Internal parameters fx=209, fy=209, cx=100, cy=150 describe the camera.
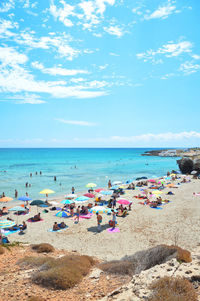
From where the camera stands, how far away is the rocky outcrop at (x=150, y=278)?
196 inches

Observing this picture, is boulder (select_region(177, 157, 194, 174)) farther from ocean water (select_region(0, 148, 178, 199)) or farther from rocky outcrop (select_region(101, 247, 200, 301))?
rocky outcrop (select_region(101, 247, 200, 301))

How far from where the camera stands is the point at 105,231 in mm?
14578

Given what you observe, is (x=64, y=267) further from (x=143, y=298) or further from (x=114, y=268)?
(x=143, y=298)

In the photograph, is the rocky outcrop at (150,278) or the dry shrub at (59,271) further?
the dry shrub at (59,271)

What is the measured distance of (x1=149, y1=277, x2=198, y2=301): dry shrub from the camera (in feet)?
14.8

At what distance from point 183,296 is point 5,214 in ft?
60.6

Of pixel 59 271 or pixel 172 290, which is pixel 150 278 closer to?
pixel 172 290

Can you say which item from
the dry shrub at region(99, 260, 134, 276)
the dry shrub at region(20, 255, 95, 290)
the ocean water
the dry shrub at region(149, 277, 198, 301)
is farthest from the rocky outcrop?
the ocean water

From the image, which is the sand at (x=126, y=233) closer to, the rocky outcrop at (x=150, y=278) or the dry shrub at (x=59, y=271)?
the rocky outcrop at (x=150, y=278)

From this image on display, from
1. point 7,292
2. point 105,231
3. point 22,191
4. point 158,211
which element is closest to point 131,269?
point 7,292

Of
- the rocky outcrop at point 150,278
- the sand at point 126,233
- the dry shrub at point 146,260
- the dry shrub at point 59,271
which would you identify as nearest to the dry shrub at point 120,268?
the dry shrub at point 146,260

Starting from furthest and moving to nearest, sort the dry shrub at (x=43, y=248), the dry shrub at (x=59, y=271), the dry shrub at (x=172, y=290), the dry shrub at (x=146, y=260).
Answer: the dry shrub at (x=43, y=248) → the dry shrub at (x=146, y=260) → the dry shrub at (x=59, y=271) → the dry shrub at (x=172, y=290)

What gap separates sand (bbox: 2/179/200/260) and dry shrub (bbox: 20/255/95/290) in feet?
11.4

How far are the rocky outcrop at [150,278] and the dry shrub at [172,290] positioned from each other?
23 cm
